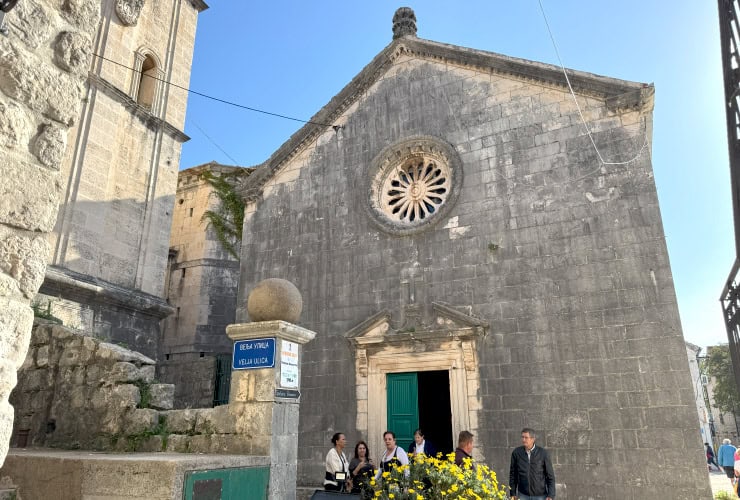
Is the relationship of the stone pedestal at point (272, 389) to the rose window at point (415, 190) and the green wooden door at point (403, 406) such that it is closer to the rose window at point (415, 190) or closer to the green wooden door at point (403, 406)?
the green wooden door at point (403, 406)

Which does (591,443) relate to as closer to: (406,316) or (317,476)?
(406,316)

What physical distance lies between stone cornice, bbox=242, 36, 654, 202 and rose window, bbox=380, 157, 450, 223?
2.21m

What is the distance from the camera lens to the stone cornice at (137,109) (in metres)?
12.2

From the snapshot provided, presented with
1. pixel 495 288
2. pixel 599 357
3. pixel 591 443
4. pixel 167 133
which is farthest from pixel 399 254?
pixel 167 133

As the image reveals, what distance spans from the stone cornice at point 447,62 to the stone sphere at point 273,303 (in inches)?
283

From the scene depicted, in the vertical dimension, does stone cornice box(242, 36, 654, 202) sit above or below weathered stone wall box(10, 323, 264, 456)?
above

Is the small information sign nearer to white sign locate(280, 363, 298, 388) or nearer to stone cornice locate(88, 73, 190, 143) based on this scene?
white sign locate(280, 363, 298, 388)

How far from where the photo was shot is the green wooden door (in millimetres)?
9570

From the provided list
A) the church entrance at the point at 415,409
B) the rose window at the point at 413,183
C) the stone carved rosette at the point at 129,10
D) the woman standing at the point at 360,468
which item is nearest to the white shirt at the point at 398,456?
the woman standing at the point at 360,468

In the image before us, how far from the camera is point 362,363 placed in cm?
1014

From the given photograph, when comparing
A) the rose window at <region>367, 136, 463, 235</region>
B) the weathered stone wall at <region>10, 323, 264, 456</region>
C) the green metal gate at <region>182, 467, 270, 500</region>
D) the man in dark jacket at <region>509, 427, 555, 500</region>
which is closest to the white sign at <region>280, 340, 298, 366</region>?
the weathered stone wall at <region>10, 323, 264, 456</region>

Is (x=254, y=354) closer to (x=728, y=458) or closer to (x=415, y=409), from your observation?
(x=415, y=409)

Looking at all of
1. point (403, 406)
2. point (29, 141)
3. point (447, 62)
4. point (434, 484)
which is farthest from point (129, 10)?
point (434, 484)

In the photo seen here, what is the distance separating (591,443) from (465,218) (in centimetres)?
449
